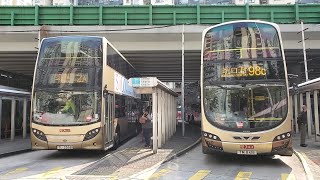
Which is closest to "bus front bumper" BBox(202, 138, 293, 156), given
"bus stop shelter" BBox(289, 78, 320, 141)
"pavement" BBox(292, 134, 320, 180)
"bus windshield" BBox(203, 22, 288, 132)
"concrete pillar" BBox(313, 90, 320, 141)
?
"bus windshield" BBox(203, 22, 288, 132)

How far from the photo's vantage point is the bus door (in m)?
13.8

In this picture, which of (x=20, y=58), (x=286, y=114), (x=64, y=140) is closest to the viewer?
(x=286, y=114)

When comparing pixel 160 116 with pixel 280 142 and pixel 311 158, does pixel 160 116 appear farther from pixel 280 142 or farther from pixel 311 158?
pixel 311 158

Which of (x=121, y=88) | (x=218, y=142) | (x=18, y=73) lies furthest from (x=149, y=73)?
(x=218, y=142)

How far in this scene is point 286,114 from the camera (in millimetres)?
11180

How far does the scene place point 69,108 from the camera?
1299 centimetres

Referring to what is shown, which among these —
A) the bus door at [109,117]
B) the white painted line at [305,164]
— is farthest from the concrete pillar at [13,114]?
the white painted line at [305,164]

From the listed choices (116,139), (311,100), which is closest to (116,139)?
(116,139)

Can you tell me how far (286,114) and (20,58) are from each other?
21039 mm

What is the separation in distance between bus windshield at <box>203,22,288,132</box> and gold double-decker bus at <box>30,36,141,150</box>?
3680 millimetres

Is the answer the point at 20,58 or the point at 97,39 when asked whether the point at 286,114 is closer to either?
the point at 97,39

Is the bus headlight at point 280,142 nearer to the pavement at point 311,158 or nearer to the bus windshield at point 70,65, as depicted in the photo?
the pavement at point 311,158

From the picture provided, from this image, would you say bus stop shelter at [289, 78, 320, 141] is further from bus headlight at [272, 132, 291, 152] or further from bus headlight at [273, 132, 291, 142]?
bus headlight at [272, 132, 291, 152]

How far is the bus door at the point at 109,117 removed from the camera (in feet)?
45.1
